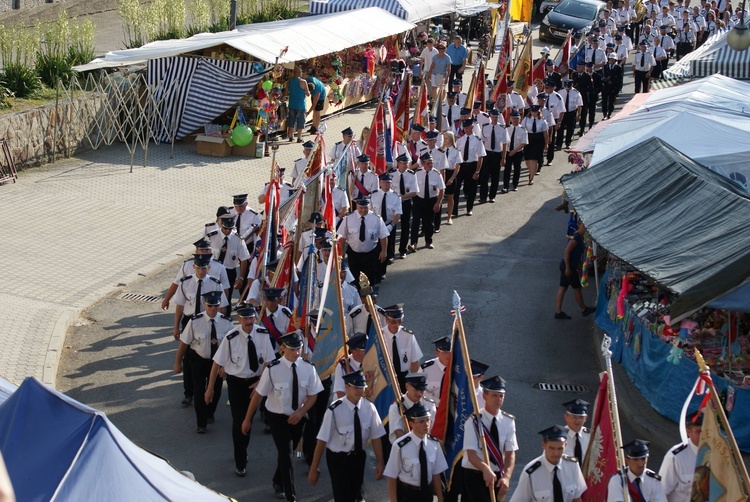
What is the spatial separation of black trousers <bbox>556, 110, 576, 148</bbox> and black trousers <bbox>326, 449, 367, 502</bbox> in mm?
14857

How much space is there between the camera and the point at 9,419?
7.20 meters

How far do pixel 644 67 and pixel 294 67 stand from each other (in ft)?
32.0

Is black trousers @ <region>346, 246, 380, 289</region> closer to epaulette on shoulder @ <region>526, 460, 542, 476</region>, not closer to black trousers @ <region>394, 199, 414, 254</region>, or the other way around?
black trousers @ <region>394, 199, 414, 254</region>

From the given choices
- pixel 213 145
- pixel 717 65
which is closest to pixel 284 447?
pixel 213 145

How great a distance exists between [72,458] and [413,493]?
2.82m

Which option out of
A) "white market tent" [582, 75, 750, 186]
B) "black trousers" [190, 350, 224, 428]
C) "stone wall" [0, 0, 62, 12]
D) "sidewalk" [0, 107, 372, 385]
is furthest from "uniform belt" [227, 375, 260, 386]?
"stone wall" [0, 0, 62, 12]

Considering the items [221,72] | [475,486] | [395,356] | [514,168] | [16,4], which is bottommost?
[514,168]

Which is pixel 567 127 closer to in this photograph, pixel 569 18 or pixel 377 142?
pixel 377 142

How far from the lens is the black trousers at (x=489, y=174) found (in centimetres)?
1923

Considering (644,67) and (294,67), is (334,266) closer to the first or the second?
(294,67)

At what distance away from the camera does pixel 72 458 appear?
6844 mm

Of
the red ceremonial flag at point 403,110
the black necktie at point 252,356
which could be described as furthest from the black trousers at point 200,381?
the red ceremonial flag at point 403,110

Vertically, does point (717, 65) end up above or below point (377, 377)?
above

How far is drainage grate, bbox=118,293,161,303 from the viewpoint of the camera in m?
14.5
